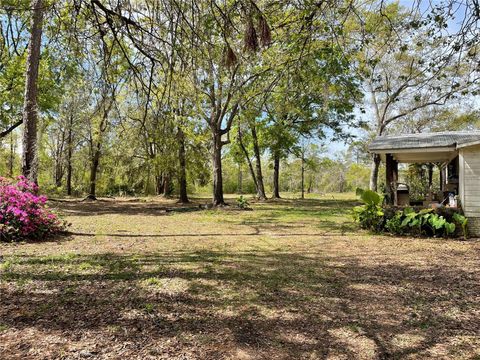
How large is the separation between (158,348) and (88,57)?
4.10 metres

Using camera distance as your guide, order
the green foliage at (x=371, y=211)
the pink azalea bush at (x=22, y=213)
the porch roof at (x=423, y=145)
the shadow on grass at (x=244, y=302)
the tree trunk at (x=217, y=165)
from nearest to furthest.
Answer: the shadow on grass at (x=244, y=302) → the pink azalea bush at (x=22, y=213) → the porch roof at (x=423, y=145) → the green foliage at (x=371, y=211) → the tree trunk at (x=217, y=165)

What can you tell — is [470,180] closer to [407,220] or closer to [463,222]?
[463,222]

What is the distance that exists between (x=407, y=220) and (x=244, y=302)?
22.7 ft

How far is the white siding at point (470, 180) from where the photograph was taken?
28.9 feet

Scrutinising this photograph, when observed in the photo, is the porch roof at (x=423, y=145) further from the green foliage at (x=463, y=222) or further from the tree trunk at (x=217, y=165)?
the tree trunk at (x=217, y=165)

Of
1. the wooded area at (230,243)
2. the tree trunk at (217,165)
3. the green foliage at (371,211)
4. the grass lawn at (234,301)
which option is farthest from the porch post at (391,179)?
the tree trunk at (217,165)

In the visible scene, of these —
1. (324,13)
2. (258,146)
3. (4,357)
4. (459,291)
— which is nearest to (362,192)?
(459,291)

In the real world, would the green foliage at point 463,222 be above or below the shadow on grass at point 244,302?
above

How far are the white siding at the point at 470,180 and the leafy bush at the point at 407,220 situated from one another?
0.38 m

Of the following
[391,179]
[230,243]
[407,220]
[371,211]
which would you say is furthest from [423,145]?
[230,243]

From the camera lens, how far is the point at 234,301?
3932 mm

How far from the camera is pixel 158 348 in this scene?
9.11ft

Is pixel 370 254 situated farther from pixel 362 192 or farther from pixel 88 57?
pixel 88 57

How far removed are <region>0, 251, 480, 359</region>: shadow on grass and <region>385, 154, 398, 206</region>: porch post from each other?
5.38m
